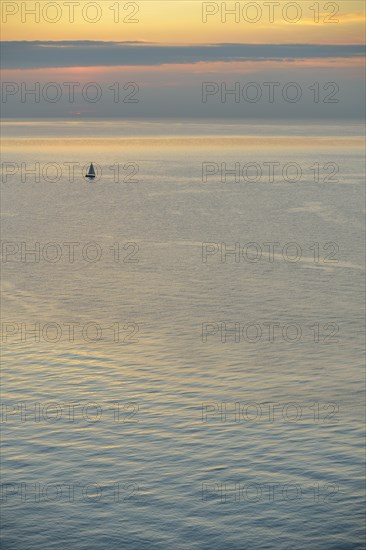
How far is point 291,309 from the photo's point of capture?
388 feet

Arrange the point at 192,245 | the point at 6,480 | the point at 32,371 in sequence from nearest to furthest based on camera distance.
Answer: the point at 6,480 → the point at 32,371 → the point at 192,245

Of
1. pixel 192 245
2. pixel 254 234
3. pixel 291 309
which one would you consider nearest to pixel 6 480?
pixel 291 309

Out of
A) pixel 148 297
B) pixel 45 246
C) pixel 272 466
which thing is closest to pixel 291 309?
pixel 148 297

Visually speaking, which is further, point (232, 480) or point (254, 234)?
point (254, 234)

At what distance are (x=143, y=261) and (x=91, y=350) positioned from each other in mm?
63291

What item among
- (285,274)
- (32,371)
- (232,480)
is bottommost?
(232,480)

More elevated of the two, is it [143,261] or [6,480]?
[143,261]

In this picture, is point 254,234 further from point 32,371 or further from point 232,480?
point 232,480

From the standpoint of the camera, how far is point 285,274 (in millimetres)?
141250

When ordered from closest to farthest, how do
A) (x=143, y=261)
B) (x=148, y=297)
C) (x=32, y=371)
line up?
(x=32, y=371)
(x=148, y=297)
(x=143, y=261)

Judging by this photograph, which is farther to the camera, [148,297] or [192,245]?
[192,245]

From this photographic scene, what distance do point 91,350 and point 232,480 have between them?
33364 mm

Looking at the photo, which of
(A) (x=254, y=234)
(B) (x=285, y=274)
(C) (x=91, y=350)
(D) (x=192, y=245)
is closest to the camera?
(C) (x=91, y=350)

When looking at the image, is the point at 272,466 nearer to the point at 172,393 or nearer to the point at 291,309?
the point at 172,393
